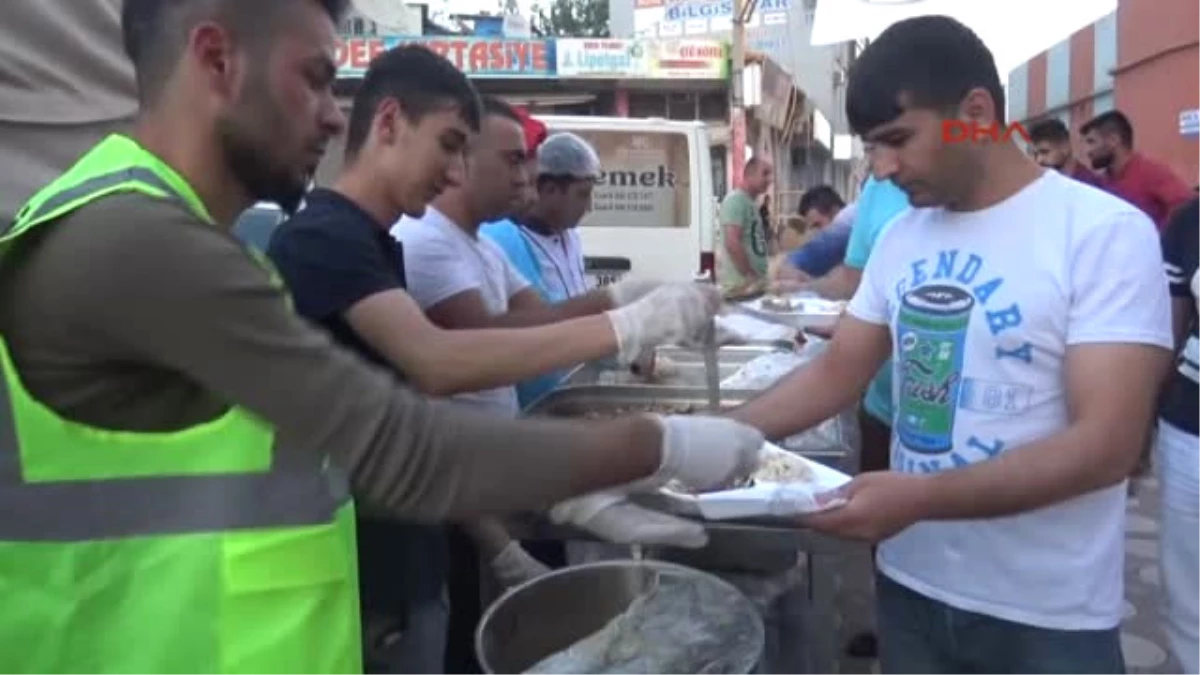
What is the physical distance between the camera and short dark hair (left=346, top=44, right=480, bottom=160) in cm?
232

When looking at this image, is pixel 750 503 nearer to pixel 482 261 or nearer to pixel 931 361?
pixel 931 361

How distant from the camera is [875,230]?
12.9ft

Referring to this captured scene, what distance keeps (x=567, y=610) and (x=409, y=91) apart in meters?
1.19

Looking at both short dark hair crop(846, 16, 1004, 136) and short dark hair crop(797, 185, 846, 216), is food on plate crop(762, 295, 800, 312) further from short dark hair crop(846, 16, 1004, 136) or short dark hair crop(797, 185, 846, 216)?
short dark hair crop(797, 185, 846, 216)

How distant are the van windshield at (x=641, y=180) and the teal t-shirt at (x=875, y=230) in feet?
10.3

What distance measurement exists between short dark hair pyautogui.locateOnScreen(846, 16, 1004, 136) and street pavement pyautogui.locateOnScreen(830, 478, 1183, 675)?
5.43 feet

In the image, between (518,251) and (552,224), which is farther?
(552,224)

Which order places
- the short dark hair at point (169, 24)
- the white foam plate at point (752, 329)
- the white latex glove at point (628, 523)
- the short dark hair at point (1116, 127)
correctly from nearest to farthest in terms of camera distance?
the short dark hair at point (169, 24) → the white latex glove at point (628, 523) → the white foam plate at point (752, 329) → the short dark hair at point (1116, 127)

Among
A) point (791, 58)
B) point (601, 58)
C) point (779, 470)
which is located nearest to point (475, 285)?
point (779, 470)

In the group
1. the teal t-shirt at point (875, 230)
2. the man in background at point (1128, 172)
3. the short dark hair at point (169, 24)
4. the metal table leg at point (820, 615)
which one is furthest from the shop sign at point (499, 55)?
the short dark hair at point (169, 24)

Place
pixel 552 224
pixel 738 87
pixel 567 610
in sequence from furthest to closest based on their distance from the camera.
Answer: pixel 738 87 < pixel 552 224 < pixel 567 610

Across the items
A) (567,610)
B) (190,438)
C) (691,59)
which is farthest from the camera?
(691,59)

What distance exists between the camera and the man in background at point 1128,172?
5703mm

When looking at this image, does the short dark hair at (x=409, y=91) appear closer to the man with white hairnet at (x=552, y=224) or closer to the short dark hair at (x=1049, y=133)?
the man with white hairnet at (x=552, y=224)
